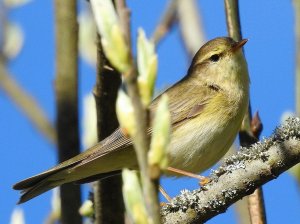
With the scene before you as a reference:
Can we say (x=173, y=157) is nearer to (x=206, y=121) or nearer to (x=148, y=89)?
(x=206, y=121)

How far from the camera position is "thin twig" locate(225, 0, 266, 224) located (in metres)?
3.28

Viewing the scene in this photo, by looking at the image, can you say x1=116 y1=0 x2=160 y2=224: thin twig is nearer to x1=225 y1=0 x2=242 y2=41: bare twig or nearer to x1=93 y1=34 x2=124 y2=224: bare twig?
x1=93 y1=34 x2=124 y2=224: bare twig

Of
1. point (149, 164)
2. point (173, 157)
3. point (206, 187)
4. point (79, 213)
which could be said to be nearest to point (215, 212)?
point (206, 187)

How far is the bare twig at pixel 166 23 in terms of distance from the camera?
4.52 metres

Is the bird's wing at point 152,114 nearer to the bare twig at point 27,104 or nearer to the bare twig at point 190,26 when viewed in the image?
the bare twig at point 27,104

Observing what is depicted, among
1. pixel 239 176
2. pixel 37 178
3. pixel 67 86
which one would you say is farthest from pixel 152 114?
pixel 239 176

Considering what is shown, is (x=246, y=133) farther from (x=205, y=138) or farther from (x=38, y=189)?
(x=38, y=189)

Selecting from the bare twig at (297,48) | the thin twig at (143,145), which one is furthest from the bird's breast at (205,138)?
the thin twig at (143,145)

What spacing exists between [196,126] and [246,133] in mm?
813

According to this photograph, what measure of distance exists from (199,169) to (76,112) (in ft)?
4.77

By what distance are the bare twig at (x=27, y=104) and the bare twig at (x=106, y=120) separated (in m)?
0.39

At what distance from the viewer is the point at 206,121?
4.68 m

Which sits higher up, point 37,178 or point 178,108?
point 178,108

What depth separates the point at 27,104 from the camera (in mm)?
4082
